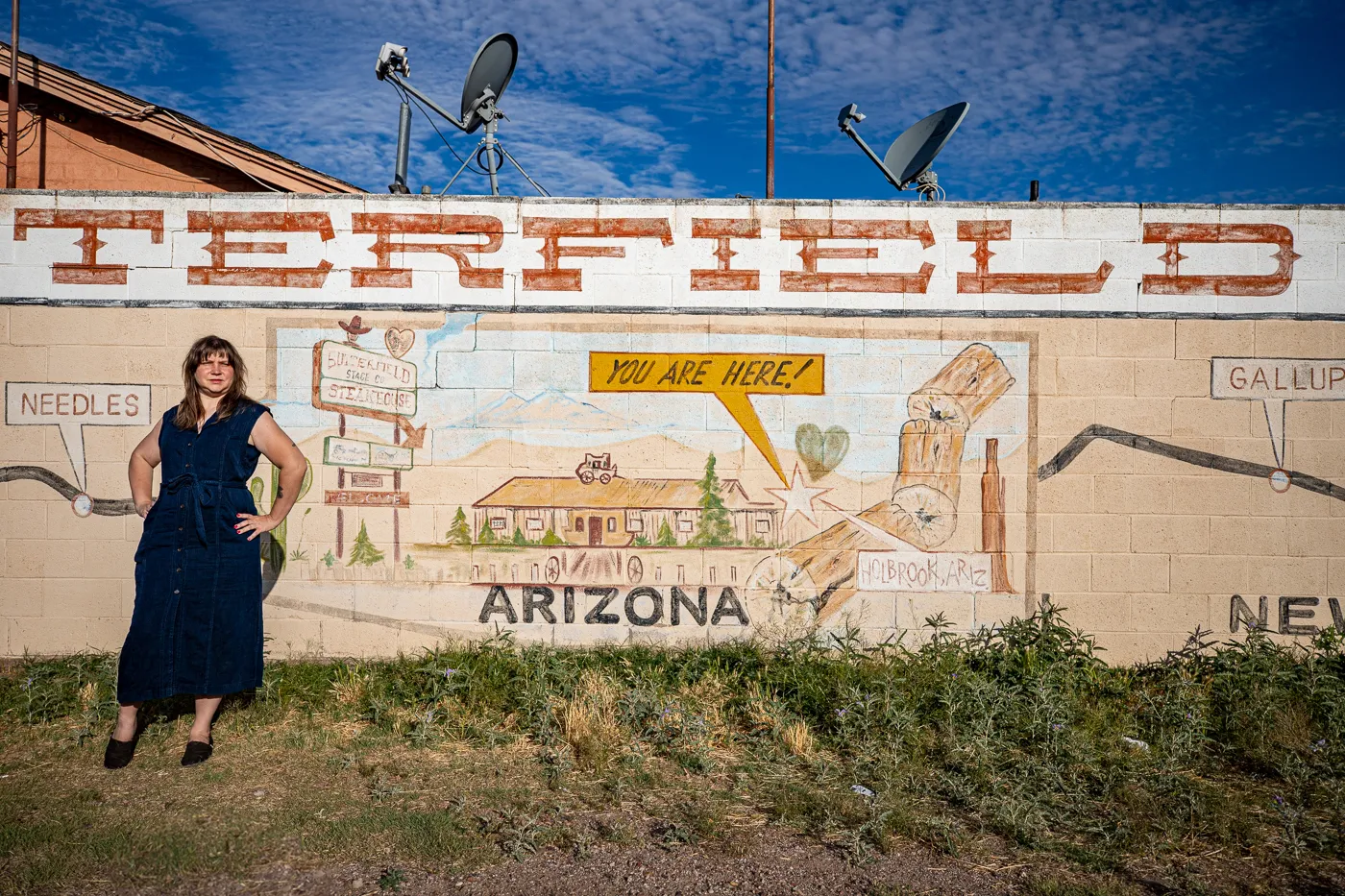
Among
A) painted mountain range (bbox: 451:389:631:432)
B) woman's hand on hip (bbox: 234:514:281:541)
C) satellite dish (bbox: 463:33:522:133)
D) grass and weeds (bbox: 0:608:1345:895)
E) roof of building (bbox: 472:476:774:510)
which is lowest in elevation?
grass and weeds (bbox: 0:608:1345:895)

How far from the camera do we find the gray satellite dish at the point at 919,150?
229 inches

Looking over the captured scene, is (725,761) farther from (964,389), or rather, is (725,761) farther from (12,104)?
(12,104)

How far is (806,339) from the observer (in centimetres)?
534

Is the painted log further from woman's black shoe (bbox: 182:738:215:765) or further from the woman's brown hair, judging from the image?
woman's black shoe (bbox: 182:738:215:765)

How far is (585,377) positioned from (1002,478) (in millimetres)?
2568

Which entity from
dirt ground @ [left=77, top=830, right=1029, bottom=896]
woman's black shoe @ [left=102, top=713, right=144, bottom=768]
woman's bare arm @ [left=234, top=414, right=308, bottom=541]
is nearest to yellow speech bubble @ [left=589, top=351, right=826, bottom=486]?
woman's bare arm @ [left=234, top=414, right=308, bottom=541]

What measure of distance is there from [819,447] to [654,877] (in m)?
2.83

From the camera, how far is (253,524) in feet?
13.6

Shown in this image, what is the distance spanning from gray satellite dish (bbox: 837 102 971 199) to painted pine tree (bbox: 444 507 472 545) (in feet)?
11.9

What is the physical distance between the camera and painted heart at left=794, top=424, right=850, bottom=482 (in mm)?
5324

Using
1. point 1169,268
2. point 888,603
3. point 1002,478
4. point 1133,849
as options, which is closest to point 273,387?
point 888,603

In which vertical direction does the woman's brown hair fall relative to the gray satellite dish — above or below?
below

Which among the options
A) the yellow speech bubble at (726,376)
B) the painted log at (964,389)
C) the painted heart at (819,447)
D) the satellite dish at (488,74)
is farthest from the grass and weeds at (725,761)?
the satellite dish at (488,74)

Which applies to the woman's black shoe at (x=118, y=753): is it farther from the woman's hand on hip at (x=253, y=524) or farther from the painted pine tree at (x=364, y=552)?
the painted pine tree at (x=364, y=552)
